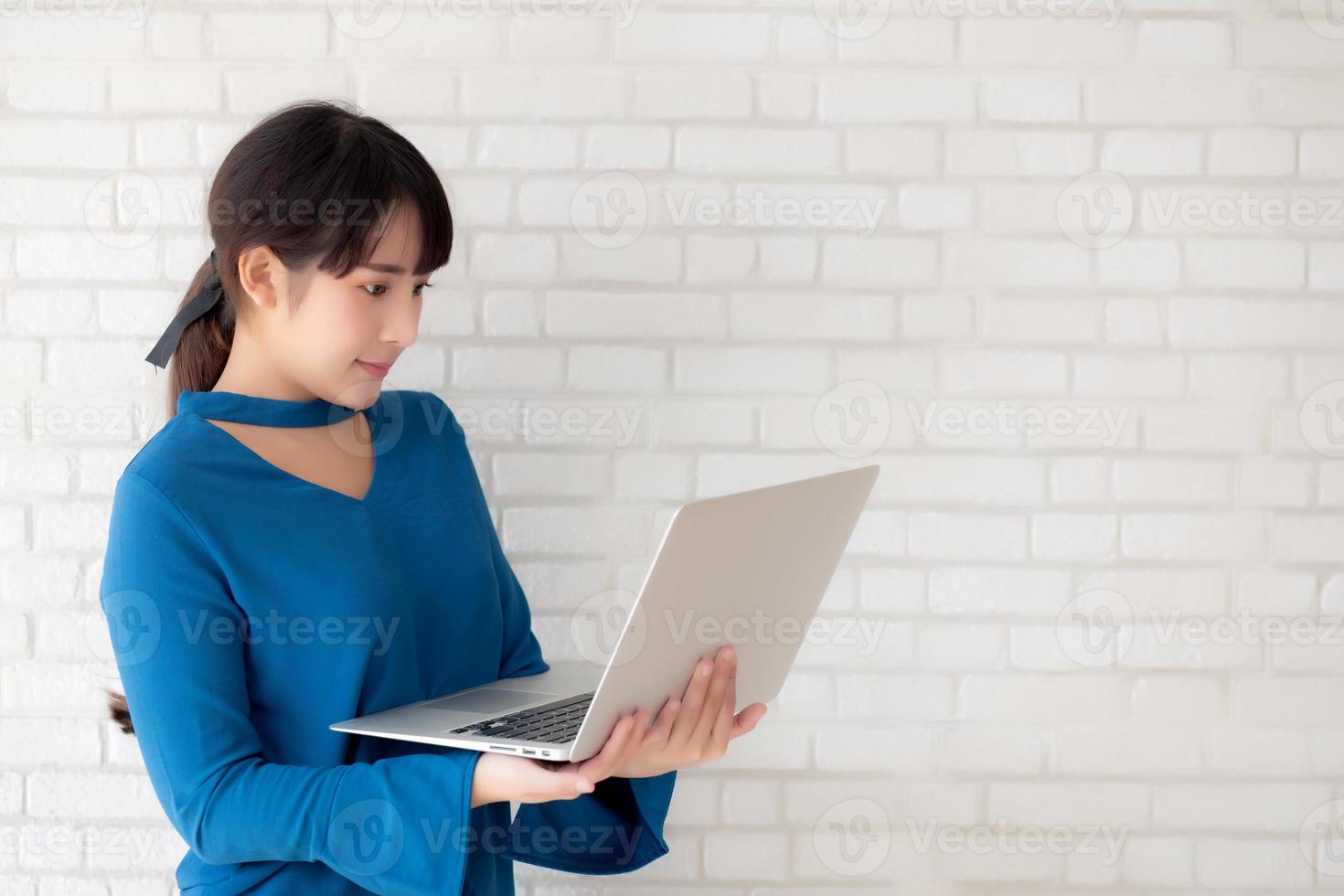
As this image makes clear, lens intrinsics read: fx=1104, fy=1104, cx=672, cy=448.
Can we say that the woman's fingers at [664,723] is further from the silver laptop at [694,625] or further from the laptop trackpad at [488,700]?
the laptop trackpad at [488,700]

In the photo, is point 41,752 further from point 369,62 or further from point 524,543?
point 369,62

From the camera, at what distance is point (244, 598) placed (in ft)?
3.81

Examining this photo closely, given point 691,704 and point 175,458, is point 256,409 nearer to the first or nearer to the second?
point 175,458

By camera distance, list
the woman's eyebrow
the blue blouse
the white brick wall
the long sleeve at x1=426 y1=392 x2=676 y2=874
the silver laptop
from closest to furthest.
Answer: the silver laptop → the blue blouse → the woman's eyebrow → the long sleeve at x1=426 y1=392 x2=676 y2=874 → the white brick wall

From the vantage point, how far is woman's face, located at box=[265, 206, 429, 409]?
1.22 meters

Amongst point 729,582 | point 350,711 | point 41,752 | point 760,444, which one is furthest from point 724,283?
point 41,752

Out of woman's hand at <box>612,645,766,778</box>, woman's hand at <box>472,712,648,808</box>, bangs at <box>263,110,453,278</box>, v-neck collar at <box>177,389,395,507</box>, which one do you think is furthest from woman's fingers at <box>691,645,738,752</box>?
bangs at <box>263,110,453,278</box>

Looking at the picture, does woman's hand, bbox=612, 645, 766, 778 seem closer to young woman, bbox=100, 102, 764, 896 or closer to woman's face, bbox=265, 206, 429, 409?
young woman, bbox=100, 102, 764, 896

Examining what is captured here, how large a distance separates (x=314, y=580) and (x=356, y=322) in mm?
288

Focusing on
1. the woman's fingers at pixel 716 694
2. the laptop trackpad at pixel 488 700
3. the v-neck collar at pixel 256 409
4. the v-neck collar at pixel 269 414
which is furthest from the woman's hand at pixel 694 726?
the v-neck collar at pixel 256 409

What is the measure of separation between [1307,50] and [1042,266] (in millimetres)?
549

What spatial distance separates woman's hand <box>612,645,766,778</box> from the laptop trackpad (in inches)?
6.4

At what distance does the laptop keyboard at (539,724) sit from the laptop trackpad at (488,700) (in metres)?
0.03

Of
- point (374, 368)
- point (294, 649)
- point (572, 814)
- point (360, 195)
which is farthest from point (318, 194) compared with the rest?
point (572, 814)
